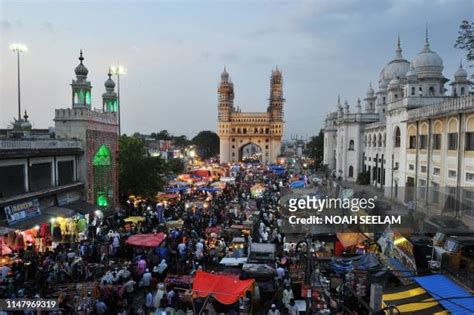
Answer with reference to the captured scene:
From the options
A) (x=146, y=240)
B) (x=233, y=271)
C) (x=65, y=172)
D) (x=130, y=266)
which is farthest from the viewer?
(x=65, y=172)

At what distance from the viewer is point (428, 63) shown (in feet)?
98.8

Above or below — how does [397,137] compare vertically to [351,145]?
above

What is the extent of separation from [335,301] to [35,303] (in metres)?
6.45

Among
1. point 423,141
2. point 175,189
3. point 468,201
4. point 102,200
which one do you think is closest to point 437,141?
point 423,141

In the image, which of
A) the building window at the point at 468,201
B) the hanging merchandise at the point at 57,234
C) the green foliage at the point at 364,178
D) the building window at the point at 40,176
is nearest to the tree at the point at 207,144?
the green foliage at the point at 364,178

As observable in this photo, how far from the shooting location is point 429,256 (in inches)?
382

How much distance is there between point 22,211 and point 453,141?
1833cm

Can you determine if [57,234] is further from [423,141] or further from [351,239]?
[423,141]

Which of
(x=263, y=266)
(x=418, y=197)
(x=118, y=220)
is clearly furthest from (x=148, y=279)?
(x=418, y=197)

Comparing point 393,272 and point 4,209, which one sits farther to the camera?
point 4,209

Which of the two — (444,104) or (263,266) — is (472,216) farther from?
(263,266)

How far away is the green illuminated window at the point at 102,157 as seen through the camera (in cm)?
2035

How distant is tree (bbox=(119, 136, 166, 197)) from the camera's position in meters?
24.1

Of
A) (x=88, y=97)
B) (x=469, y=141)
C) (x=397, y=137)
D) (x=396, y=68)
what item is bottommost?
(x=469, y=141)
